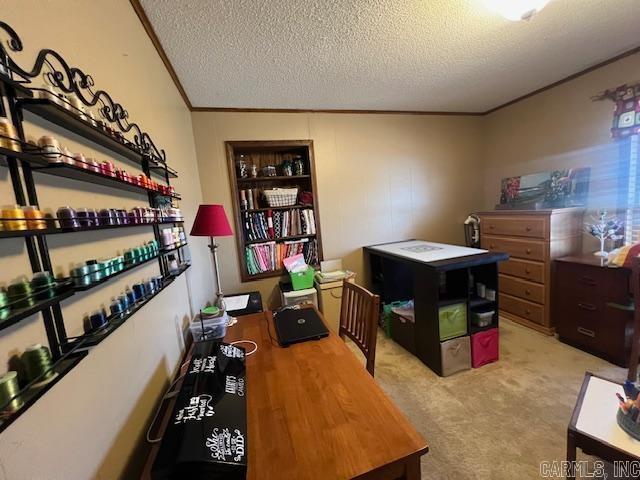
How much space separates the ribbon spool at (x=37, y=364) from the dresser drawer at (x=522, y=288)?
10.8 feet

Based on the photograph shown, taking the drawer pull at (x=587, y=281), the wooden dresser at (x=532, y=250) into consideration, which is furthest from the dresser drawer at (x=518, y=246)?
the drawer pull at (x=587, y=281)

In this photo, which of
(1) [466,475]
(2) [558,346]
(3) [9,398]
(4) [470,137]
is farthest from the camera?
(4) [470,137]

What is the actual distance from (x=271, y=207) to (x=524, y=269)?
2.62m

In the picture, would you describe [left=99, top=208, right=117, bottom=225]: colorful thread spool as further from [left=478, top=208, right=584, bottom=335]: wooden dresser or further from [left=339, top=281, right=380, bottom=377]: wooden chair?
[left=478, top=208, right=584, bottom=335]: wooden dresser

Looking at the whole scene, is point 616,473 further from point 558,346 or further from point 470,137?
point 470,137

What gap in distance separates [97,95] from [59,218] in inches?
18.4

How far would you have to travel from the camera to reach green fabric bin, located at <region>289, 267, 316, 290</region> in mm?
2707

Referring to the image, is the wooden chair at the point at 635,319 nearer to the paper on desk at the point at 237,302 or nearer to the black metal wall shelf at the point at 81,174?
the paper on desk at the point at 237,302

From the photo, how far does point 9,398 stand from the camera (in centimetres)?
41

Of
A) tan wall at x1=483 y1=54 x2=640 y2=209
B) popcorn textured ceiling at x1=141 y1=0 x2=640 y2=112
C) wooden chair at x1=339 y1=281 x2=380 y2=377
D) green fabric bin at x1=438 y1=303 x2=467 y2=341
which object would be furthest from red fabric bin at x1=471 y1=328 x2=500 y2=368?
popcorn textured ceiling at x1=141 y1=0 x2=640 y2=112

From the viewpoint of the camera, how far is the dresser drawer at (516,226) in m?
2.44

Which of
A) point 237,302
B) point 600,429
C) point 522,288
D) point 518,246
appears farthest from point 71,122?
point 522,288

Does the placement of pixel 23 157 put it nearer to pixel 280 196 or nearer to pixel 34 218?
pixel 34 218

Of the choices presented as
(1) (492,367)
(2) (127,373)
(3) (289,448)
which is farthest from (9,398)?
(1) (492,367)
